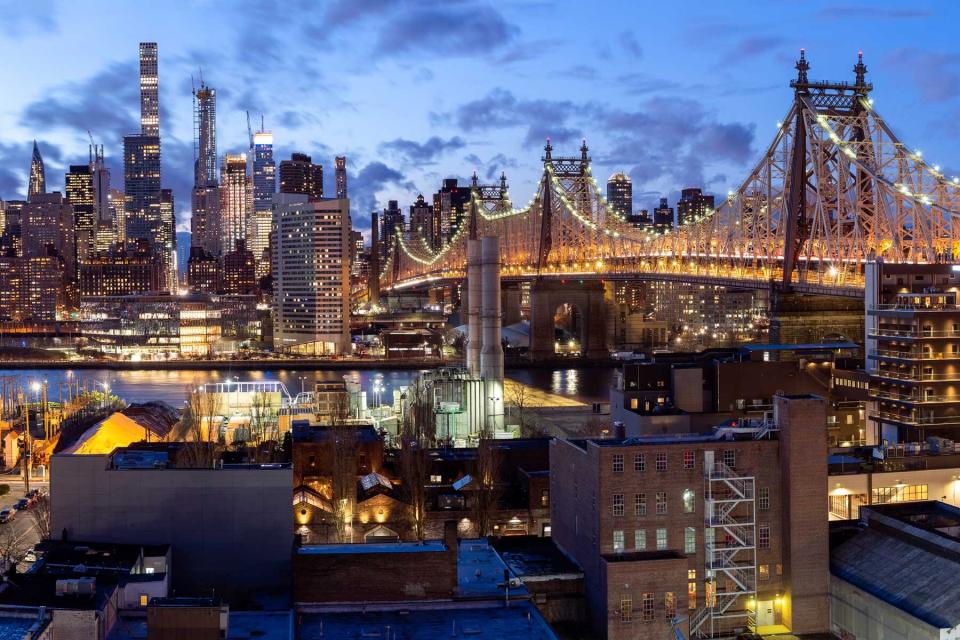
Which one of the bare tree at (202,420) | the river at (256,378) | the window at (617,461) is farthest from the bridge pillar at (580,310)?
the window at (617,461)

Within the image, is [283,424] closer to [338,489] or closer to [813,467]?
[338,489]

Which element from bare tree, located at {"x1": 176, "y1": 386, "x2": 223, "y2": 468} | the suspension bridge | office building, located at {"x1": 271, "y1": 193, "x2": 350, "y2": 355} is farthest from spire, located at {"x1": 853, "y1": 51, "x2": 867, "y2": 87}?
office building, located at {"x1": 271, "y1": 193, "x2": 350, "y2": 355}

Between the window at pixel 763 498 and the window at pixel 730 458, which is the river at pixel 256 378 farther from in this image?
the window at pixel 730 458

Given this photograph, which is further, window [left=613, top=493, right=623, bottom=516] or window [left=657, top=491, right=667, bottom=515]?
window [left=657, top=491, right=667, bottom=515]

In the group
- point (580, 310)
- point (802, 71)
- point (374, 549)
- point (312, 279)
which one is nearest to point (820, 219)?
point (802, 71)

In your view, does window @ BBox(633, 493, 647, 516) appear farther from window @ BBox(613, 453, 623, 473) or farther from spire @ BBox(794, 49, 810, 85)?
spire @ BBox(794, 49, 810, 85)

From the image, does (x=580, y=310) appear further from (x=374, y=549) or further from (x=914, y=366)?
(x=374, y=549)
